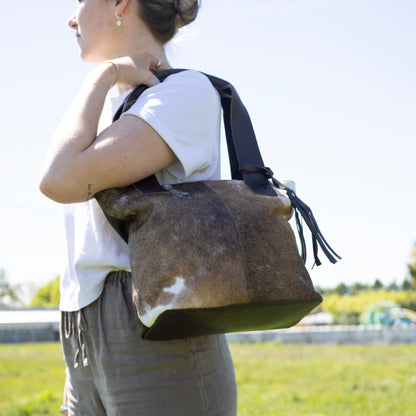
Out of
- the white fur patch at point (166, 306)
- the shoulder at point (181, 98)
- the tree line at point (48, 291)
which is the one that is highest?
the shoulder at point (181, 98)

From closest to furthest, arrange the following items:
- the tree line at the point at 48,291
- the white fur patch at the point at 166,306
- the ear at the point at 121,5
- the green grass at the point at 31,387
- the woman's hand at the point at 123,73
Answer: the white fur patch at the point at 166,306
the woman's hand at the point at 123,73
the ear at the point at 121,5
the green grass at the point at 31,387
the tree line at the point at 48,291

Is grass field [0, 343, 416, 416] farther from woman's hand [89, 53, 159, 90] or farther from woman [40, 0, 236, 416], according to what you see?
woman's hand [89, 53, 159, 90]

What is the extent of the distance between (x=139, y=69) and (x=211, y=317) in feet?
2.32

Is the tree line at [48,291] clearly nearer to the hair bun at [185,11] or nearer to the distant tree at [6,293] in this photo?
the distant tree at [6,293]

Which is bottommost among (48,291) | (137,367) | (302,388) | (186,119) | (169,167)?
(48,291)

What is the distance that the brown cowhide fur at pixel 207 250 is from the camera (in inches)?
47.9

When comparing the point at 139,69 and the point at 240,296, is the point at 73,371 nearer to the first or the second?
the point at 240,296

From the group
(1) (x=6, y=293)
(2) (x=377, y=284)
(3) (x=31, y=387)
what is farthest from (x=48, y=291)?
(3) (x=31, y=387)

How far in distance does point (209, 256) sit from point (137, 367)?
355 mm

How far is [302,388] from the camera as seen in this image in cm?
923

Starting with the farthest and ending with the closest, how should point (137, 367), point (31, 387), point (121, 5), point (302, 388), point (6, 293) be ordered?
point (6, 293), point (31, 387), point (302, 388), point (121, 5), point (137, 367)

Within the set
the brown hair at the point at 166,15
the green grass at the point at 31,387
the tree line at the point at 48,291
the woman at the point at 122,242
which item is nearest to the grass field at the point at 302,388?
the green grass at the point at 31,387

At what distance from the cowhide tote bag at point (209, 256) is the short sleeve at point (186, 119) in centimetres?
8

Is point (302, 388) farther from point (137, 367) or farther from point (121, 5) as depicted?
point (121, 5)
